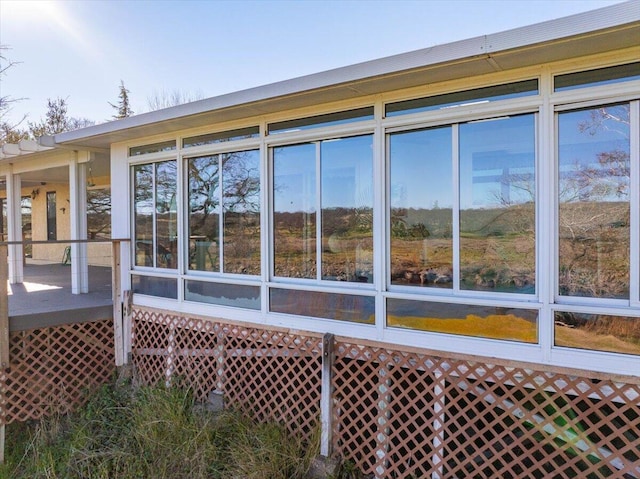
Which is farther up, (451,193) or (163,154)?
(163,154)

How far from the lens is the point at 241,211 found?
495 cm

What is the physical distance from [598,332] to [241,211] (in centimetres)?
364

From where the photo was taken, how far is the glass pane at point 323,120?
400cm

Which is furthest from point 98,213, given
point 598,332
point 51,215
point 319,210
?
point 598,332

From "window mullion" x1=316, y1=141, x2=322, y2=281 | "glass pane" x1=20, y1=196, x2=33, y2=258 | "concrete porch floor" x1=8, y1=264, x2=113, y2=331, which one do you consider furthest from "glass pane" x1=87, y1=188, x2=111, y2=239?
"window mullion" x1=316, y1=141, x2=322, y2=281

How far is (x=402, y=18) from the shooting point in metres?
11.8

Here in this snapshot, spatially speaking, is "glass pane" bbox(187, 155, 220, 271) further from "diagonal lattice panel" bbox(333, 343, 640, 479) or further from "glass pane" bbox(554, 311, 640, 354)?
"glass pane" bbox(554, 311, 640, 354)

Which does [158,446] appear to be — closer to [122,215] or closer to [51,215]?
[122,215]

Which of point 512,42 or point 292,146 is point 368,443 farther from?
point 512,42

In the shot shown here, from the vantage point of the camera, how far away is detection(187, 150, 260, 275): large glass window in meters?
4.84

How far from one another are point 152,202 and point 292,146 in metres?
2.42

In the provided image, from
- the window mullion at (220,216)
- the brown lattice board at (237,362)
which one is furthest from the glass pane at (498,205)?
the window mullion at (220,216)

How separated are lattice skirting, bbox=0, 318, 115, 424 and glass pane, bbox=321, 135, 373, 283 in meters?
3.51

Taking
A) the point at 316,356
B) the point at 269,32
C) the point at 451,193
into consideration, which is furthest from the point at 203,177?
the point at 269,32
